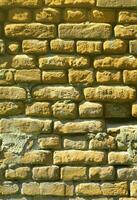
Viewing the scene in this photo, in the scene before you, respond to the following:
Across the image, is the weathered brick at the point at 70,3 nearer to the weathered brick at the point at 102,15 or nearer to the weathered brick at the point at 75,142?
the weathered brick at the point at 102,15

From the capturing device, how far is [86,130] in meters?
2.72

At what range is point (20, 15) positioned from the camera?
8.79 feet

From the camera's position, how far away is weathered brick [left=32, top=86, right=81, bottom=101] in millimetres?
2709

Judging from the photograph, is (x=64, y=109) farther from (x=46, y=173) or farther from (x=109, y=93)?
(x=46, y=173)

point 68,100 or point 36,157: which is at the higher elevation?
point 68,100

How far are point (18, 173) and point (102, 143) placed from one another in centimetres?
57

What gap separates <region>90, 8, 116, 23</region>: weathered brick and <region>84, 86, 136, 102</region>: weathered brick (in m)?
0.43

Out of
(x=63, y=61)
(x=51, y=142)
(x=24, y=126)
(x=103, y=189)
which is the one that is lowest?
(x=103, y=189)

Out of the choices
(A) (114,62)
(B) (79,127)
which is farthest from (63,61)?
(B) (79,127)

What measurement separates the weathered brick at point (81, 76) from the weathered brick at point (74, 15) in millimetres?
322

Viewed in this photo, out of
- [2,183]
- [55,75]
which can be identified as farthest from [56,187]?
[55,75]

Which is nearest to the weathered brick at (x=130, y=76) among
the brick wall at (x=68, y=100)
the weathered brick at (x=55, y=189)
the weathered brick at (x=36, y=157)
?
the brick wall at (x=68, y=100)

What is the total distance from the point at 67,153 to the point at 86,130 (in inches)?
7.5

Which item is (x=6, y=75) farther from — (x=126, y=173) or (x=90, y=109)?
(x=126, y=173)
